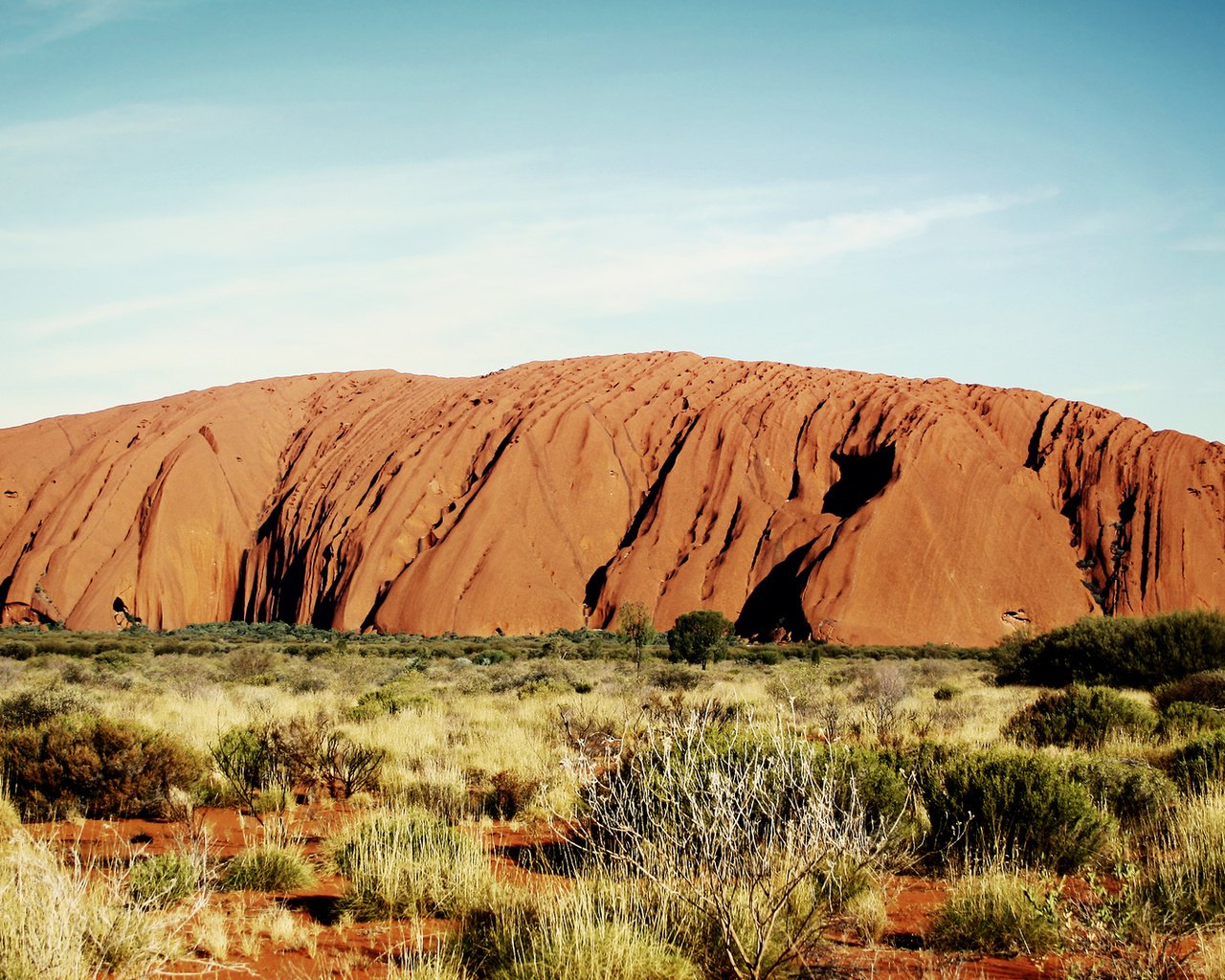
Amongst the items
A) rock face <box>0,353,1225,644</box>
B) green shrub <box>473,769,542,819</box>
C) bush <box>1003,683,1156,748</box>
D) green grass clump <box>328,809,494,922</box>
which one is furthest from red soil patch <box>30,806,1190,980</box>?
rock face <box>0,353,1225,644</box>

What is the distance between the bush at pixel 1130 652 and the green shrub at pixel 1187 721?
7.19 m

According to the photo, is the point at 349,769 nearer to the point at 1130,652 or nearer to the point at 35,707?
the point at 35,707

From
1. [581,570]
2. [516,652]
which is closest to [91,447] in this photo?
[581,570]

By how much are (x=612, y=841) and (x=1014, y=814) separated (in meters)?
2.98

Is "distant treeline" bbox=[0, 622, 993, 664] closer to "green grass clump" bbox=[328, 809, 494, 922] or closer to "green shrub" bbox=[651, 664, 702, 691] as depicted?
"green shrub" bbox=[651, 664, 702, 691]

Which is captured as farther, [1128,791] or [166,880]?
[1128,791]

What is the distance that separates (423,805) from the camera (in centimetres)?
861

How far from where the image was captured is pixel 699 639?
33.1m

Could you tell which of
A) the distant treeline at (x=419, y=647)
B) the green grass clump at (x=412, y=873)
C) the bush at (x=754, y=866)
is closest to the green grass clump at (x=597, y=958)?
the bush at (x=754, y=866)

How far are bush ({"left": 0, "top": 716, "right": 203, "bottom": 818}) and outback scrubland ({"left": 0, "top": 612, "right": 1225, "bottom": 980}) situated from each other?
2cm

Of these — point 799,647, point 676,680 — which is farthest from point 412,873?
point 799,647

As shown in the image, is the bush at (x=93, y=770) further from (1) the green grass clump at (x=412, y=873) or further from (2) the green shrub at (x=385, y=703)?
(2) the green shrub at (x=385, y=703)

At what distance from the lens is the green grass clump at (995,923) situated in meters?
4.92

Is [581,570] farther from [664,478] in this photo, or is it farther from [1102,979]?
[1102,979]
